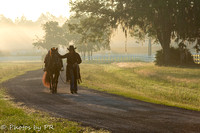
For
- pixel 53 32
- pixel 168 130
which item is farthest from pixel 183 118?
pixel 53 32

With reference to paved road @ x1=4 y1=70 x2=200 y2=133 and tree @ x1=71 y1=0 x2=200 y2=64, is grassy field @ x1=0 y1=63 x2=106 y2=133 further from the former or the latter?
tree @ x1=71 y1=0 x2=200 y2=64

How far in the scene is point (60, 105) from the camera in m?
10.6

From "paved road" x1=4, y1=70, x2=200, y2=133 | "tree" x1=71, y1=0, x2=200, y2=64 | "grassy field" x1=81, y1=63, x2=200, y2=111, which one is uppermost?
"tree" x1=71, y1=0, x2=200, y2=64

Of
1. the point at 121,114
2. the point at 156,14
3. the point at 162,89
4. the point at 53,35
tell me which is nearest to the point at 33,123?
the point at 121,114

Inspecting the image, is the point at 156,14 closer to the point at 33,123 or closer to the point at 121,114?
the point at 121,114

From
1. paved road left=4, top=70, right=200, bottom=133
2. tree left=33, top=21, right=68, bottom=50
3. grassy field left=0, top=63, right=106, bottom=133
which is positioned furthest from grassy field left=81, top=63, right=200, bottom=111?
tree left=33, top=21, right=68, bottom=50

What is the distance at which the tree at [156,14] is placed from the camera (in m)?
26.2

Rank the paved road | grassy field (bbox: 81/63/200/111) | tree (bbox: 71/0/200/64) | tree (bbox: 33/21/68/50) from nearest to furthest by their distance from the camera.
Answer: the paved road
grassy field (bbox: 81/63/200/111)
tree (bbox: 71/0/200/64)
tree (bbox: 33/21/68/50)

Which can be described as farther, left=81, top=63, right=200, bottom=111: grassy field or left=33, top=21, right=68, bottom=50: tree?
left=33, top=21, right=68, bottom=50: tree

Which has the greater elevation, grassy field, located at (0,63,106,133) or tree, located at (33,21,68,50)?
tree, located at (33,21,68,50)

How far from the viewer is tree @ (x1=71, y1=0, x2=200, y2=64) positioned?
26.2 meters

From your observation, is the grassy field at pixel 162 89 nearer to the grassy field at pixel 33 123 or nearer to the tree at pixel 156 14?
the grassy field at pixel 33 123

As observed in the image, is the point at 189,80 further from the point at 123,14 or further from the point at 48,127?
the point at 48,127

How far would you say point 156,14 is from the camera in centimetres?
2842
